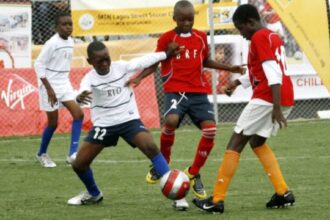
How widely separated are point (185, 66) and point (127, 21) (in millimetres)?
7945

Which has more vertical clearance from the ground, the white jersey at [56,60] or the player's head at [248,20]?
the player's head at [248,20]

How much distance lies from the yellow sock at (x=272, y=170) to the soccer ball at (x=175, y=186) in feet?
2.64

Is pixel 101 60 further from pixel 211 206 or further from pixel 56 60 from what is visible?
pixel 56 60

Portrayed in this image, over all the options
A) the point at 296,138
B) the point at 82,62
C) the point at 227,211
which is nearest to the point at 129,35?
the point at 82,62

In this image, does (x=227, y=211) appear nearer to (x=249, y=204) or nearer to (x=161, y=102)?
(x=249, y=204)

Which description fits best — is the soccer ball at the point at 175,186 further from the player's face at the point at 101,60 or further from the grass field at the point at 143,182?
the player's face at the point at 101,60

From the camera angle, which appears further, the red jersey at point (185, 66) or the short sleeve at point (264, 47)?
the red jersey at point (185, 66)

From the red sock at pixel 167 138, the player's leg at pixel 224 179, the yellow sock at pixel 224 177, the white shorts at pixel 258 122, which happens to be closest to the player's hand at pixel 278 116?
the white shorts at pixel 258 122

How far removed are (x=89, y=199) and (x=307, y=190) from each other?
223 cm

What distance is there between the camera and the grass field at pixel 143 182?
8.75 meters

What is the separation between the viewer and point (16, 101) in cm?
1662

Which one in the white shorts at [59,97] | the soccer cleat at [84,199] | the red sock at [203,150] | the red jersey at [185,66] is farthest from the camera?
the white shorts at [59,97]

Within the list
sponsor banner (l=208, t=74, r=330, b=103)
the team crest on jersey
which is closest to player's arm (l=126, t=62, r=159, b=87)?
the team crest on jersey

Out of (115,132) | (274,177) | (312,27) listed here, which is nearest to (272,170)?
(274,177)
